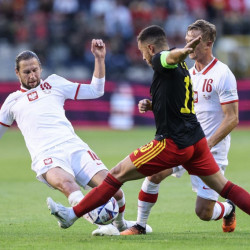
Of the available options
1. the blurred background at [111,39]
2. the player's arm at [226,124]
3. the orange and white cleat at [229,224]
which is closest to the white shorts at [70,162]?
the player's arm at [226,124]

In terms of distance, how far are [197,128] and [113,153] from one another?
1036cm

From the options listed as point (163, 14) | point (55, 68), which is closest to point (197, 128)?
point (55, 68)

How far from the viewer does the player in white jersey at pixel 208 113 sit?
8148 mm

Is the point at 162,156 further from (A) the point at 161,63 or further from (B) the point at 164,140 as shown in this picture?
(A) the point at 161,63

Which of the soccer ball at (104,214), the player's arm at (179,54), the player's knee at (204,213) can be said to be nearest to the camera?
the player's arm at (179,54)

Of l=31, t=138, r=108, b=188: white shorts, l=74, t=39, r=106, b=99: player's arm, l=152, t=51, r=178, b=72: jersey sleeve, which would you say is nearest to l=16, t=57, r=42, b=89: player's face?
l=74, t=39, r=106, b=99: player's arm

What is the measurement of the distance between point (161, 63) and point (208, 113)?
1882mm

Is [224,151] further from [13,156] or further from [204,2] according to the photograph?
[204,2]

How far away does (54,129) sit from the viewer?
8008mm

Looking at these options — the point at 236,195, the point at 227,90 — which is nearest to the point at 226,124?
the point at 227,90

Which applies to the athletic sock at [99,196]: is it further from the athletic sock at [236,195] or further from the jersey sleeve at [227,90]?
the jersey sleeve at [227,90]

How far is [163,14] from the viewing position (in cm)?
2695

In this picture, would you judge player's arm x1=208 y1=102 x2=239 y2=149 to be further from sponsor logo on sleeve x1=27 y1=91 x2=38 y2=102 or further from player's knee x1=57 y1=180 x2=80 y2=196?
sponsor logo on sleeve x1=27 y1=91 x2=38 y2=102

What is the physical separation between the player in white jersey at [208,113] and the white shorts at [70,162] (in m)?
0.76
